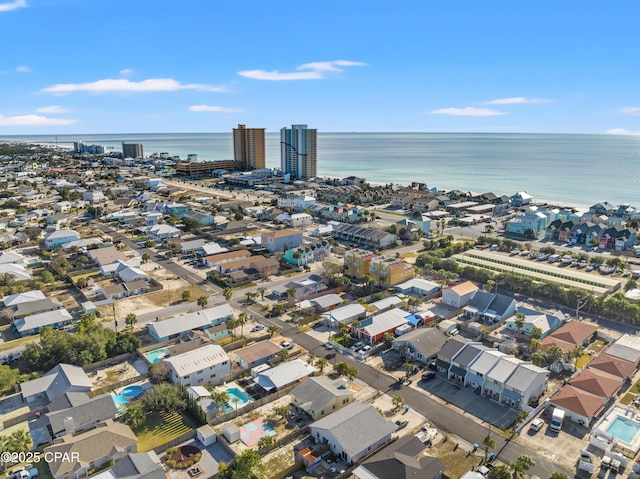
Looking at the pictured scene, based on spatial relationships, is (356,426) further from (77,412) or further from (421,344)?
(77,412)

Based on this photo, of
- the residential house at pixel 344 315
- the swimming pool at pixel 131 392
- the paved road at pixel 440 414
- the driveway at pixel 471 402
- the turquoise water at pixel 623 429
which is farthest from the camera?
the residential house at pixel 344 315

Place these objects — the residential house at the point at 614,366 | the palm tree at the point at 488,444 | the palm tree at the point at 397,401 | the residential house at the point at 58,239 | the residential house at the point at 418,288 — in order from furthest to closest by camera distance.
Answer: the residential house at the point at 58,239, the residential house at the point at 418,288, the residential house at the point at 614,366, the palm tree at the point at 397,401, the palm tree at the point at 488,444

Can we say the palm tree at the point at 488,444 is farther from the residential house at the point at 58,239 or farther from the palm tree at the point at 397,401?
the residential house at the point at 58,239

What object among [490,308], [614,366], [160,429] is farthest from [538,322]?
[160,429]

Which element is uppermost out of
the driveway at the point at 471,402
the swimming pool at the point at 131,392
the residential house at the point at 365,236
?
the residential house at the point at 365,236

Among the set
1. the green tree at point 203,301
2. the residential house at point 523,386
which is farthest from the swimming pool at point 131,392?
the residential house at point 523,386

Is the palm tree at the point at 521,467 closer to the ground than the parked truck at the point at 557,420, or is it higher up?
higher up

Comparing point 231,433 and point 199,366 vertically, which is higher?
point 199,366
